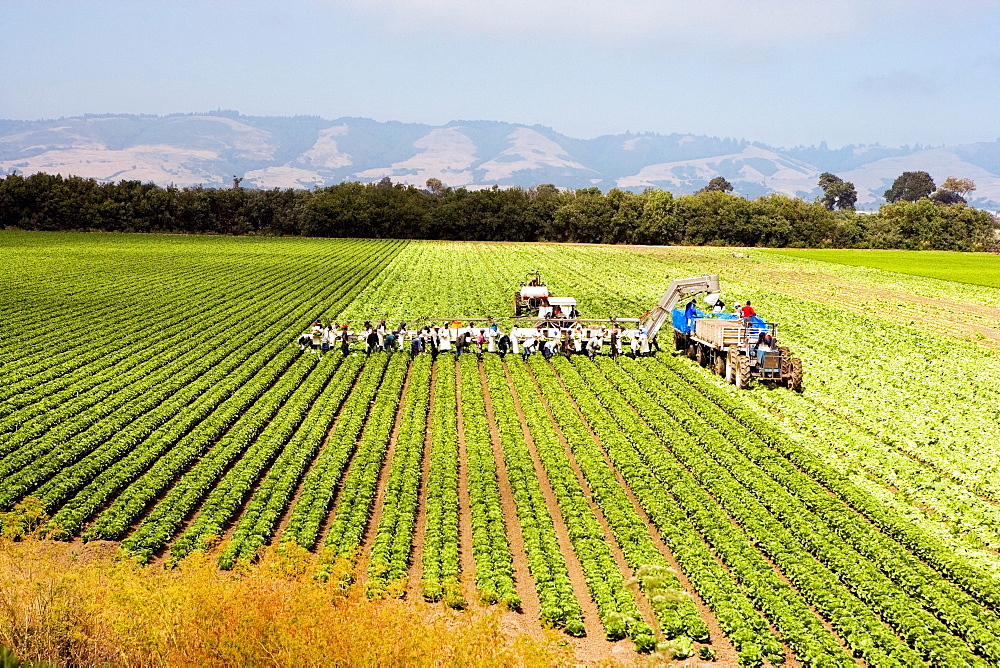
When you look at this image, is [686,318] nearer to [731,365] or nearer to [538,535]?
[731,365]

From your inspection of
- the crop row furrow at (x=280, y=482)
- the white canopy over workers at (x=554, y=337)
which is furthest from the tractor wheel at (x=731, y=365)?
the crop row furrow at (x=280, y=482)

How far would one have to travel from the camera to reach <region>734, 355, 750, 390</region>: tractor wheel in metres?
24.8

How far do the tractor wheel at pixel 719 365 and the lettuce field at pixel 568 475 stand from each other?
0.60 m

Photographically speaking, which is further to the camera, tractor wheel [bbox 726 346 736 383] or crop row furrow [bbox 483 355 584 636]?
tractor wheel [bbox 726 346 736 383]

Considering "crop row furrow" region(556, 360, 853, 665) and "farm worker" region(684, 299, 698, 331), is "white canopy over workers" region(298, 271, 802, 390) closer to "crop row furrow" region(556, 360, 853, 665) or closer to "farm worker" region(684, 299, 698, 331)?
"farm worker" region(684, 299, 698, 331)

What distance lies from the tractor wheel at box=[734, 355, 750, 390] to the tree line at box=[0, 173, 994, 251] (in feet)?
281

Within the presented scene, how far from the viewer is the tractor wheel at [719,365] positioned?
26.5 metres

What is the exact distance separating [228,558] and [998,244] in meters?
118

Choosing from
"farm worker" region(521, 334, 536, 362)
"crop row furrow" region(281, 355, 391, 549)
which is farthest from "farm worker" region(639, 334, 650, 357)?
"crop row furrow" region(281, 355, 391, 549)

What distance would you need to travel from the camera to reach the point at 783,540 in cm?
1388

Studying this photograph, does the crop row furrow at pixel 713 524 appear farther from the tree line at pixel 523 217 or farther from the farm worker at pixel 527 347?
the tree line at pixel 523 217

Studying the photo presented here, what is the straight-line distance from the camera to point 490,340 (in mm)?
30578

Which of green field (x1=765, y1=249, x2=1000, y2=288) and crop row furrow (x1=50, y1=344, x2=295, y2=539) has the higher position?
green field (x1=765, y1=249, x2=1000, y2=288)

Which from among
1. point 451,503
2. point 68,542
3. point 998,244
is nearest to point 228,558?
point 68,542
